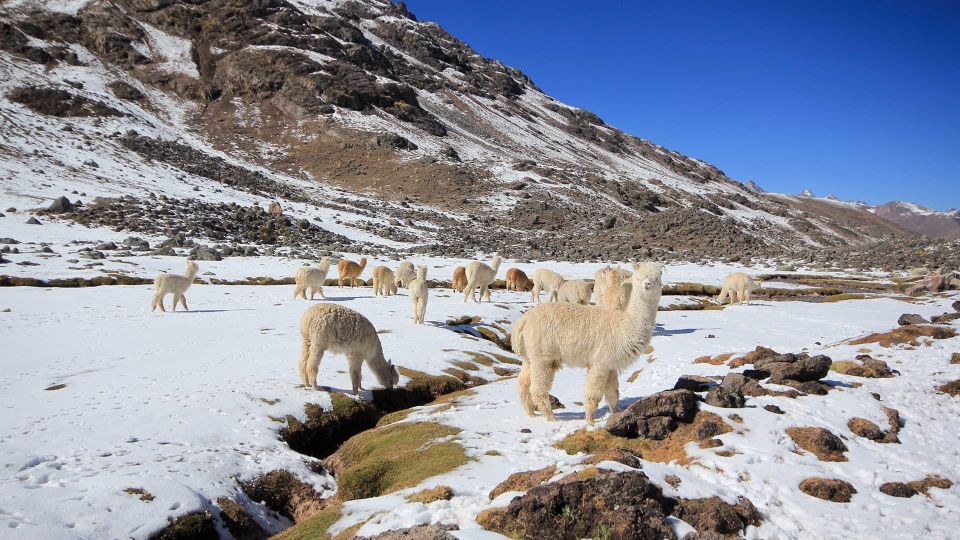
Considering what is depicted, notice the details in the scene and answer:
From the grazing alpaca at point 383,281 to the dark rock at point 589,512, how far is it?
2347 cm

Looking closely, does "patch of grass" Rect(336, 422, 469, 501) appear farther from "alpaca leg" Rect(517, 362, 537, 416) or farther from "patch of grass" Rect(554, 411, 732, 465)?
"patch of grass" Rect(554, 411, 732, 465)

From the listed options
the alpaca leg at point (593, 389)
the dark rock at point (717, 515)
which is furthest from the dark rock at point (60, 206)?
the dark rock at point (717, 515)

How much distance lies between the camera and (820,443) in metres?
8.30

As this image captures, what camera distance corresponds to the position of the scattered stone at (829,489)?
697 centimetres

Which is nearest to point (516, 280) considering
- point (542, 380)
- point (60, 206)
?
point (542, 380)

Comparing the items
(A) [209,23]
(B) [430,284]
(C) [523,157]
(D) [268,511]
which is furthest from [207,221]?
(A) [209,23]

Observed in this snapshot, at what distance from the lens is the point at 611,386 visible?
35.3 feet

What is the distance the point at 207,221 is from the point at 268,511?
4980cm

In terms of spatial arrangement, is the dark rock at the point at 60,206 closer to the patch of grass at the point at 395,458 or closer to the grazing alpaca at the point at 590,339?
the patch of grass at the point at 395,458

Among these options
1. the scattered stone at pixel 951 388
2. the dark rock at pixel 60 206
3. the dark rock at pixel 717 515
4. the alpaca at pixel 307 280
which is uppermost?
the dark rock at pixel 60 206

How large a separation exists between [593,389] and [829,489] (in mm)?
4143

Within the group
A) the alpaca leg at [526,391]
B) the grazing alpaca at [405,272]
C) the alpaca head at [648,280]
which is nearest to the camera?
the alpaca head at [648,280]

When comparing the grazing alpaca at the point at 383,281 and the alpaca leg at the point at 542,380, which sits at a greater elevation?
the grazing alpaca at the point at 383,281

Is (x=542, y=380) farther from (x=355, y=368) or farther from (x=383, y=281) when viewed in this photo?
(x=383, y=281)
